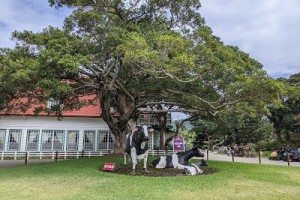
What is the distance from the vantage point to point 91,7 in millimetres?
14305

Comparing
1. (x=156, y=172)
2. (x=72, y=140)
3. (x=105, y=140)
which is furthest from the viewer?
(x=105, y=140)

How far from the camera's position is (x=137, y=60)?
10.0m

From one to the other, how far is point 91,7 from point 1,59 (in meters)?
5.59

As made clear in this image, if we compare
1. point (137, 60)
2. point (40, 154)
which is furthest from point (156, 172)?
point (40, 154)

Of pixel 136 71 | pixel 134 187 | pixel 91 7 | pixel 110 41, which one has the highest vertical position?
pixel 91 7

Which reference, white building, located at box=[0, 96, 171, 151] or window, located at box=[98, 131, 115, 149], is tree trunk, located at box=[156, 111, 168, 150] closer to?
window, located at box=[98, 131, 115, 149]

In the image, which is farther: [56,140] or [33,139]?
[56,140]

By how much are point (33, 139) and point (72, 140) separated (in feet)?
11.2

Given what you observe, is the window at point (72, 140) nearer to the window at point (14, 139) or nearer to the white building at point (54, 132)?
the white building at point (54, 132)

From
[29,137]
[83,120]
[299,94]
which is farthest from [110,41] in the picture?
[29,137]

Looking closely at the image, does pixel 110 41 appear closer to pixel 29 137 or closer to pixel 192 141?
pixel 29 137

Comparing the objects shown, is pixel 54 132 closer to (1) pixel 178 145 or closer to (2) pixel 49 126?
(2) pixel 49 126

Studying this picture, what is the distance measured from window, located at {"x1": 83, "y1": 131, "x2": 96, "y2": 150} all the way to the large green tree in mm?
8679

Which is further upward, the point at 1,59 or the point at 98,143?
the point at 1,59
